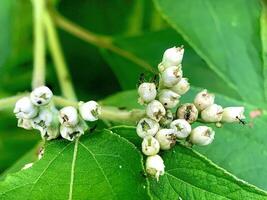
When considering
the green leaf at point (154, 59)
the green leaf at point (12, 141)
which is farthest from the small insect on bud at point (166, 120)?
the green leaf at point (12, 141)

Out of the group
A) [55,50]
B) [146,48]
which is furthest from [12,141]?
[146,48]

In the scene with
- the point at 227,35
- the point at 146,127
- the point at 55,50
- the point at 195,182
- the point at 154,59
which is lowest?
the point at 195,182

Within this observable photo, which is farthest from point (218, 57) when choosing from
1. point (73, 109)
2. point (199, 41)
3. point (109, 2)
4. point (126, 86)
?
point (109, 2)

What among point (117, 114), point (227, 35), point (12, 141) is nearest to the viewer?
point (117, 114)

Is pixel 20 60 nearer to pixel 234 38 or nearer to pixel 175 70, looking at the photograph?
pixel 234 38

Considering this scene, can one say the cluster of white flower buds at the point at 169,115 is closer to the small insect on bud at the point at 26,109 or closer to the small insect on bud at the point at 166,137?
the small insect on bud at the point at 166,137

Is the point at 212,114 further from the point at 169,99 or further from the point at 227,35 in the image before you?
the point at 227,35
